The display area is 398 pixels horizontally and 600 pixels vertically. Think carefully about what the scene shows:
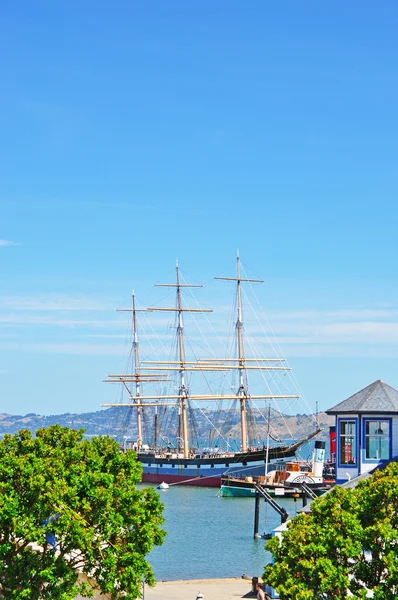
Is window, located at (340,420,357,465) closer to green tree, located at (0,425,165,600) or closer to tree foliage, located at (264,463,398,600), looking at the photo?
green tree, located at (0,425,165,600)

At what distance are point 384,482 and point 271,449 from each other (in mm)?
98927

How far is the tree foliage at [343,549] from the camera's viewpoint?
77.6 feet

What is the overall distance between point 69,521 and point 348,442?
13.1m

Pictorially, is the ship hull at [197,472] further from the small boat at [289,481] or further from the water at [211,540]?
the water at [211,540]

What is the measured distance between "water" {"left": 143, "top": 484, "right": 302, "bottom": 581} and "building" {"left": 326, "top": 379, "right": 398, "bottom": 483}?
16.9 m

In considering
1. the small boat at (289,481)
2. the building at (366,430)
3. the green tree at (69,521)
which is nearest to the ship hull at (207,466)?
the small boat at (289,481)

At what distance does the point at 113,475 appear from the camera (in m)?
29.5

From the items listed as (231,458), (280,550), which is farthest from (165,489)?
(280,550)

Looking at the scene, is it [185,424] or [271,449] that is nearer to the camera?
[271,449]

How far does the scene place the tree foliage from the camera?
23656 millimetres

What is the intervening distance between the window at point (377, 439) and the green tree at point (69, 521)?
942 cm

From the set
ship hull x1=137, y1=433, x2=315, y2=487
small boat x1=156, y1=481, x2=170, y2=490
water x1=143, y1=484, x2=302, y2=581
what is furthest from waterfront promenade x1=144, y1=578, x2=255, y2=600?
small boat x1=156, y1=481, x2=170, y2=490

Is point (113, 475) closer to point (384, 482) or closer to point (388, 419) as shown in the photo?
point (384, 482)

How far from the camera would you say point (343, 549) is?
24031mm
